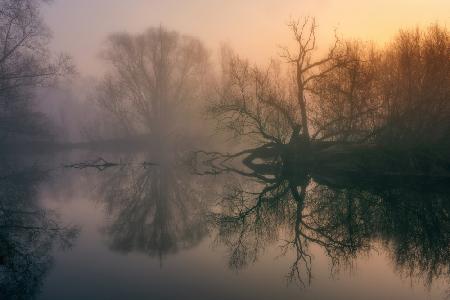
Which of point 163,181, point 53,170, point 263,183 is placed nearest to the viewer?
point 263,183

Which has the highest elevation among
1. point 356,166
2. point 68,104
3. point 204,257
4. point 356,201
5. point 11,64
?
point 68,104

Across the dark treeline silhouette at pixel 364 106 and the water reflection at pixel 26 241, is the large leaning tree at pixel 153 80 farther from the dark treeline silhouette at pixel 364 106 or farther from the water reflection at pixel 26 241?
the water reflection at pixel 26 241

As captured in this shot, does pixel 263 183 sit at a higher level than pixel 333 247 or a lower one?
higher

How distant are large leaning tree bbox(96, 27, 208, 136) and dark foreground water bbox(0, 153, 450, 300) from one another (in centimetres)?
2935

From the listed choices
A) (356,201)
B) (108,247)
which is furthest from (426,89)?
(108,247)

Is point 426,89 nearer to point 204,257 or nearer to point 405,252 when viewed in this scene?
point 405,252

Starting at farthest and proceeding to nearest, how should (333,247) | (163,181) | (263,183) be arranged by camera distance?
(163,181) < (263,183) < (333,247)

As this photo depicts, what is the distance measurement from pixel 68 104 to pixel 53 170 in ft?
175

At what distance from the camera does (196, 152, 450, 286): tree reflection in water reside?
7164mm

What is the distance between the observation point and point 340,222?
961 cm

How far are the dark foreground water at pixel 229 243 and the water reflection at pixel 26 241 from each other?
0.03 meters

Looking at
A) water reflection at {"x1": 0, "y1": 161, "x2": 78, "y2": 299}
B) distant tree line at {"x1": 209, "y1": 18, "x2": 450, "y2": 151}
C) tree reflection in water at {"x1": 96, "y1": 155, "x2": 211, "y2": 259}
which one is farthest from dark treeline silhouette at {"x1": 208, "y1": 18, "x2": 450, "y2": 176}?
water reflection at {"x1": 0, "y1": 161, "x2": 78, "y2": 299}

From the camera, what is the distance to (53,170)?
23062 millimetres

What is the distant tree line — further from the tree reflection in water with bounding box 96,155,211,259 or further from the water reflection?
the water reflection
